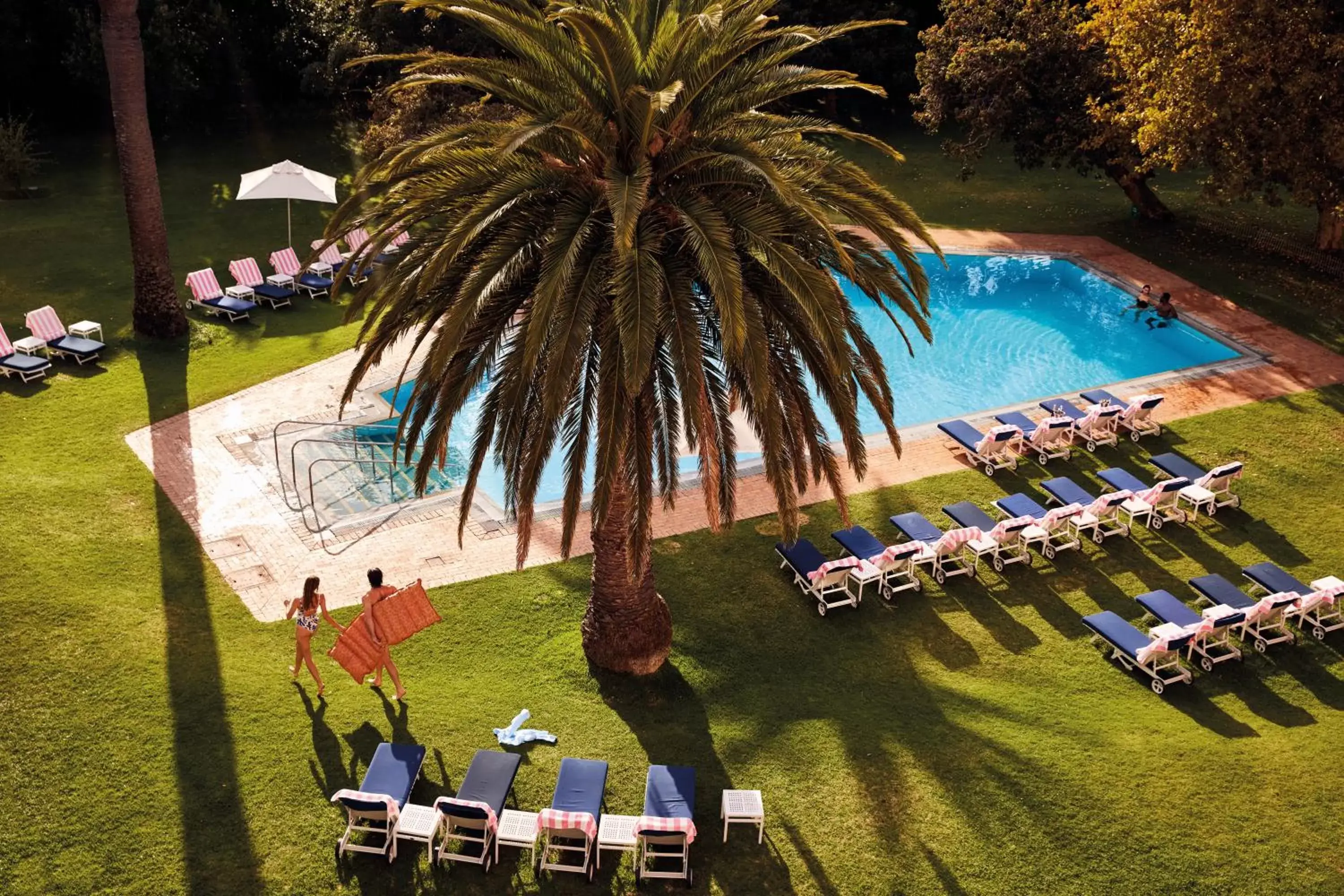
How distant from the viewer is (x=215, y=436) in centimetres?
2089

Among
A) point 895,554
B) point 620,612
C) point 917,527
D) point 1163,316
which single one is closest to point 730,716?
point 620,612

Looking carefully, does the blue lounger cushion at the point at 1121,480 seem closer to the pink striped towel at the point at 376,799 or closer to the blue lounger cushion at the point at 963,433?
the blue lounger cushion at the point at 963,433

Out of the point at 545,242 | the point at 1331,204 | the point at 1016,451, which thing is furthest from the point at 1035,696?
the point at 1331,204

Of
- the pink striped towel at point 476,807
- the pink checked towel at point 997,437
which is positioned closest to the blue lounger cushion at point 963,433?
the pink checked towel at point 997,437

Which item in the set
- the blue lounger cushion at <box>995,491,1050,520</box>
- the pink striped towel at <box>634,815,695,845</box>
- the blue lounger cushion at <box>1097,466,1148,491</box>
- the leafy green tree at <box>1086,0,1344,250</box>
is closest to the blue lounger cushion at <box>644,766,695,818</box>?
the pink striped towel at <box>634,815,695,845</box>

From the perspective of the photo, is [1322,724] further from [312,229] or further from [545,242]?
[312,229]

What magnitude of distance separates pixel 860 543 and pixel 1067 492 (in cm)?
429

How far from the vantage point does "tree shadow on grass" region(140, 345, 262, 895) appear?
39.7 ft

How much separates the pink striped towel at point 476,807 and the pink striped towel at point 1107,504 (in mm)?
11288

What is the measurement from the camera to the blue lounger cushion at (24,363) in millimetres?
21969

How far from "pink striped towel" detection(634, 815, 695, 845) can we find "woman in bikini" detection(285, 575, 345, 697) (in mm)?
4692

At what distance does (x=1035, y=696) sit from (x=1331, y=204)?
16.5 meters

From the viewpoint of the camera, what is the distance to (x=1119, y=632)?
16.2 m

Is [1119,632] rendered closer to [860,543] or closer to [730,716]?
[860,543]
